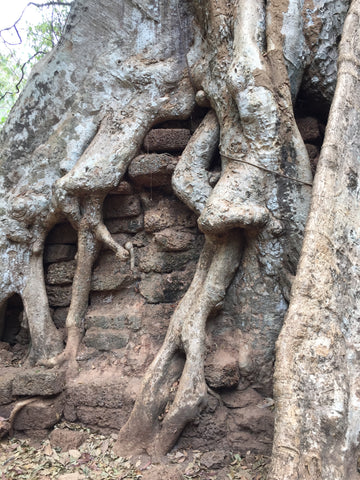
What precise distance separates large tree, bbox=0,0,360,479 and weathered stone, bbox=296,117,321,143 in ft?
0.55

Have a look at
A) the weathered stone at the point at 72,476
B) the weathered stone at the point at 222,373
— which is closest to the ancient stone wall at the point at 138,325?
the weathered stone at the point at 222,373

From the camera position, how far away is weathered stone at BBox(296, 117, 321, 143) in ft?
9.60

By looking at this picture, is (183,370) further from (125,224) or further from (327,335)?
(125,224)

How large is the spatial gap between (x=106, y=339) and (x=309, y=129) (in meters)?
2.01

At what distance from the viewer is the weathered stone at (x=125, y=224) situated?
3.20 m

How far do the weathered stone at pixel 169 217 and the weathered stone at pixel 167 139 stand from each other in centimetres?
→ 40

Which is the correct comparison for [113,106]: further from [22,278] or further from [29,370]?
[29,370]

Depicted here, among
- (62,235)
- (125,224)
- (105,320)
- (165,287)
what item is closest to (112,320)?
(105,320)

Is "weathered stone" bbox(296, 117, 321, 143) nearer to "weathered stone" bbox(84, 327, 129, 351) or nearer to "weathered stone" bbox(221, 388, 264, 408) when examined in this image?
"weathered stone" bbox(221, 388, 264, 408)

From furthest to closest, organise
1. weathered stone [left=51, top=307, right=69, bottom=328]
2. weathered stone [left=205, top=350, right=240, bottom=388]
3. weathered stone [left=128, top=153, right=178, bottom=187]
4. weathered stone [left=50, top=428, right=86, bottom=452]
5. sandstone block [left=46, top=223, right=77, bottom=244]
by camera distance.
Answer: sandstone block [left=46, top=223, right=77, bottom=244] → weathered stone [left=51, top=307, right=69, bottom=328] → weathered stone [left=128, top=153, right=178, bottom=187] → weathered stone [left=50, top=428, right=86, bottom=452] → weathered stone [left=205, top=350, right=240, bottom=388]

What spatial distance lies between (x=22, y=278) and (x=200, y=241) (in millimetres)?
1373

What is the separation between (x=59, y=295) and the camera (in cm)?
332

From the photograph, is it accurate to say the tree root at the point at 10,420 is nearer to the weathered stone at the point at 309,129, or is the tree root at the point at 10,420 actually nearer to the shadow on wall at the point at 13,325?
the shadow on wall at the point at 13,325

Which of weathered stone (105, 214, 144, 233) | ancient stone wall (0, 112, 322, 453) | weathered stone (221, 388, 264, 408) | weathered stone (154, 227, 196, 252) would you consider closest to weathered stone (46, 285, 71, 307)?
ancient stone wall (0, 112, 322, 453)
